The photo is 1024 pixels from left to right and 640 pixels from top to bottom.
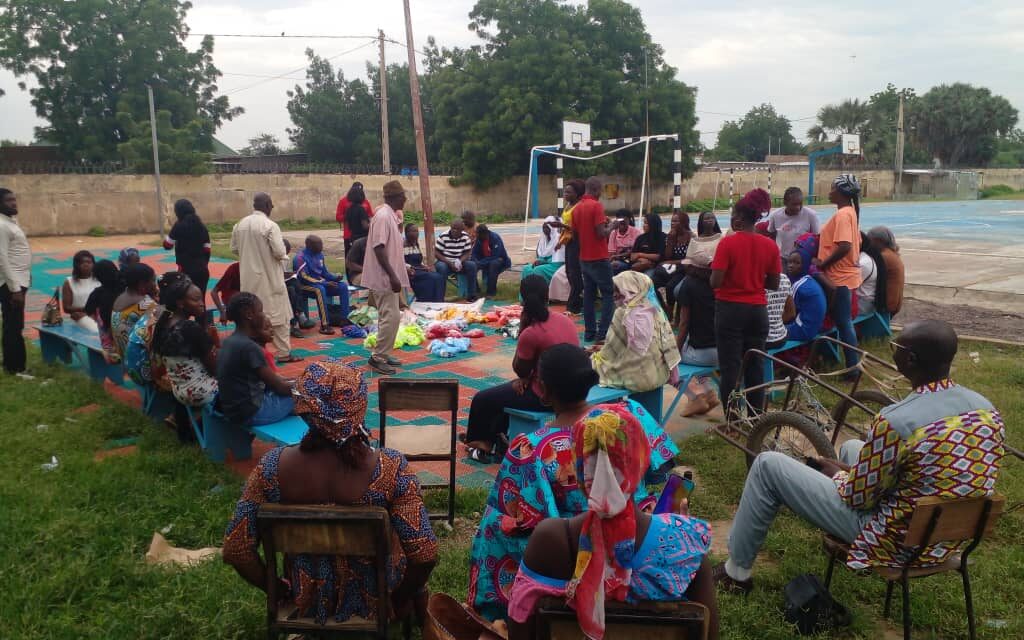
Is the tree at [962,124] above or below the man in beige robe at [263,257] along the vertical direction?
above

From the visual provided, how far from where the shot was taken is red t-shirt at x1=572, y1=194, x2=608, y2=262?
8312 millimetres

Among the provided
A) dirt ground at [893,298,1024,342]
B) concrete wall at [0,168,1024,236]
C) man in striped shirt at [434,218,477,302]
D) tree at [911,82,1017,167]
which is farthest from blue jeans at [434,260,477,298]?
tree at [911,82,1017,167]

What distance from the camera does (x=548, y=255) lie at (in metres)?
11.7

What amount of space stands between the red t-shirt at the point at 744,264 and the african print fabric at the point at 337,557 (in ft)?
10.7

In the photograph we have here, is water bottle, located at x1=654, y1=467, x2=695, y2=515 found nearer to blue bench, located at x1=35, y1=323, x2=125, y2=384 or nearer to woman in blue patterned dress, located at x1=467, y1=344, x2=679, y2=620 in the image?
woman in blue patterned dress, located at x1=467, y1=344, x2=679, y2=620

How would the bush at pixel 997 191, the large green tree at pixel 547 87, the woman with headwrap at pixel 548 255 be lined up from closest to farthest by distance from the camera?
the woman with headwrap at pixel 548 255
the large green tree at pixel 547 87
the bush at pixel 997 191

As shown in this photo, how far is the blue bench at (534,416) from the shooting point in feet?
15.2

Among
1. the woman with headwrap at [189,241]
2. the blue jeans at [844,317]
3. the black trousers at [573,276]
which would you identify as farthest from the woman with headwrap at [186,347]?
the black trousers at [573,276]

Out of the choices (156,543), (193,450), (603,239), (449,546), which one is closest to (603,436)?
(449,546)

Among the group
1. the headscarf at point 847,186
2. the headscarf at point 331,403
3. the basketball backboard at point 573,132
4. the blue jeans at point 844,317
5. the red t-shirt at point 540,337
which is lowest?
the blue jeans at point 844,317

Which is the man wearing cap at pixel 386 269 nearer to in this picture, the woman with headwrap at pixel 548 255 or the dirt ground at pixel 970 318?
the woman with headwrap at pixel 548 255

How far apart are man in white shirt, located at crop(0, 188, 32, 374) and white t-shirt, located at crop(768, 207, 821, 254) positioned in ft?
24.0

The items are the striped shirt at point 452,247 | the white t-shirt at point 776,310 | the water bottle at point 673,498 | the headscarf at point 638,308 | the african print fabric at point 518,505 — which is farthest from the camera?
the striped shirt at point 452,247

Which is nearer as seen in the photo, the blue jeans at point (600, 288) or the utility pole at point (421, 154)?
the blue jeans at point (600, 288)
